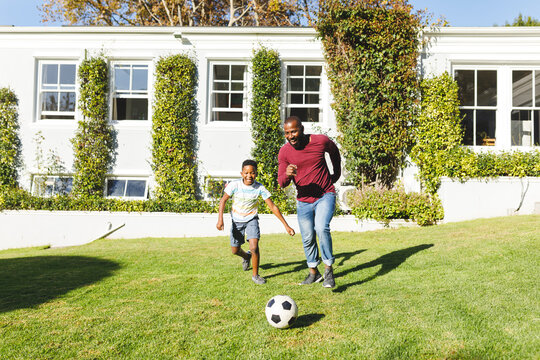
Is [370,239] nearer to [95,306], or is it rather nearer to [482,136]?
[482,136]

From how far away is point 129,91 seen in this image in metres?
12.5

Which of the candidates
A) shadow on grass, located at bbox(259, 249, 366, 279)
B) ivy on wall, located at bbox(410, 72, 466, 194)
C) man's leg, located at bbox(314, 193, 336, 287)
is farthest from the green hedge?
man's leg, located at bbox(314, 193, 336, 287)

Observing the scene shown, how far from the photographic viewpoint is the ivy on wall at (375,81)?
36.4 feet

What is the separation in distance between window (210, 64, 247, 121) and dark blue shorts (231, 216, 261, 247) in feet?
22.3

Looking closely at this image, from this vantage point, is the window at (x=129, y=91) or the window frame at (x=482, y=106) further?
the window at (x=129, y=91)

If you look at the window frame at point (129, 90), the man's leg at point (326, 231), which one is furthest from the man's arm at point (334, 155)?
the window frame at point (129, 90)

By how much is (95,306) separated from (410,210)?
821 cm

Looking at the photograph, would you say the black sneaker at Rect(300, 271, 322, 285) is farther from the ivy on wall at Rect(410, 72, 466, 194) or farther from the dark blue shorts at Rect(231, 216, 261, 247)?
the ivy on wall at Rect(410, 72, 466, 194)

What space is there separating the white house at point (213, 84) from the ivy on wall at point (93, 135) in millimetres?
303

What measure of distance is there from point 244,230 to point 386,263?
240 centimetres

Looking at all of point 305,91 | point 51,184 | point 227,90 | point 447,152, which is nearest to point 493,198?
point 447,152

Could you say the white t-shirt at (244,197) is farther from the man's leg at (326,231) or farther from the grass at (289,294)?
the man's leg at (326,231)

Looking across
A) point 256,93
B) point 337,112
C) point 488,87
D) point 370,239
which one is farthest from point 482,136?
point 256,93

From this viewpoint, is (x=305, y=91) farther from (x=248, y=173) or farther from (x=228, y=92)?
(x=248, y=173)
